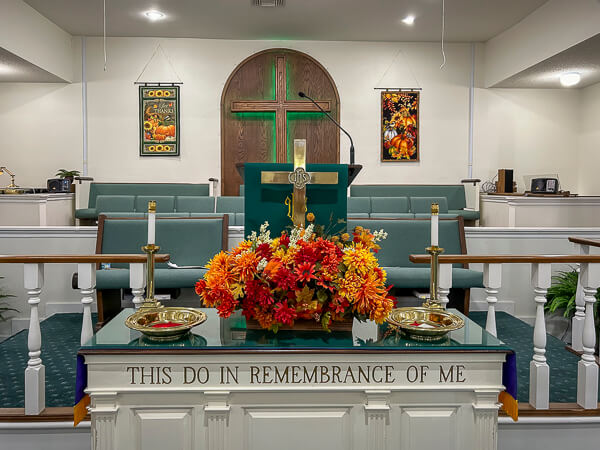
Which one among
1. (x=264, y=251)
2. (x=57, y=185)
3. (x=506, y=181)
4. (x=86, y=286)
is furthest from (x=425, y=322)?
(x=57, y=185)

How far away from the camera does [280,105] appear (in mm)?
8781

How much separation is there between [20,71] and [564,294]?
314 inches

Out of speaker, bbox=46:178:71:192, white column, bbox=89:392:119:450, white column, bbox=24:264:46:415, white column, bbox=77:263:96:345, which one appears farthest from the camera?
speaker, bbox=46:178:71:192

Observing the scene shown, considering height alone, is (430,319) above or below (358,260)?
below

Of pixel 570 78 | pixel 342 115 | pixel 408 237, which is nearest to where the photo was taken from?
pixel 408 237

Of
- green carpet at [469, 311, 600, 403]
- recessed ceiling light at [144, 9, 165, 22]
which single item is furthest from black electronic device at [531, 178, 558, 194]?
recessed ceiling light at [144, 9, 165, 22]

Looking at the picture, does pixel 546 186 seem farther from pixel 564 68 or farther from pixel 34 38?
pixel 34 38

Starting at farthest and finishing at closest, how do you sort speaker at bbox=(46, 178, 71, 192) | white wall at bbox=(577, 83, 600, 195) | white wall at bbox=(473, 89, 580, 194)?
white wall at bbox=(473, 89, 580, 194), white wall at bbox=(577, 83, 600, 195), speaker at bbox=(46, 178, 71, 192)

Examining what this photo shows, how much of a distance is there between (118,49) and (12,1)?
1.95m

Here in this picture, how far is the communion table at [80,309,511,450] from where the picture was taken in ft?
5.09

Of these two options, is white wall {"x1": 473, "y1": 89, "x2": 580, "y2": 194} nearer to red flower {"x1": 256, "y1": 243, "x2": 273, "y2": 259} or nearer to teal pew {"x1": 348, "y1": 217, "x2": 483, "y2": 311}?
teal pew {"x1": 348, "y1": 217, "x2": 483, "y2": 311}

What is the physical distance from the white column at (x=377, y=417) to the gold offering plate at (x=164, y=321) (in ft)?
2.00

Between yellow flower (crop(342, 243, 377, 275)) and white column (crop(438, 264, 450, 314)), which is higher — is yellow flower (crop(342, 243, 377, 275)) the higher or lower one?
the higher one

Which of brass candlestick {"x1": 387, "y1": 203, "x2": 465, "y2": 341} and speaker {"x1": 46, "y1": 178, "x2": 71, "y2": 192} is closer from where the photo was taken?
brass candlestick {"x1": 387, "y1": 203, "x2": 465, "y2": 341}
